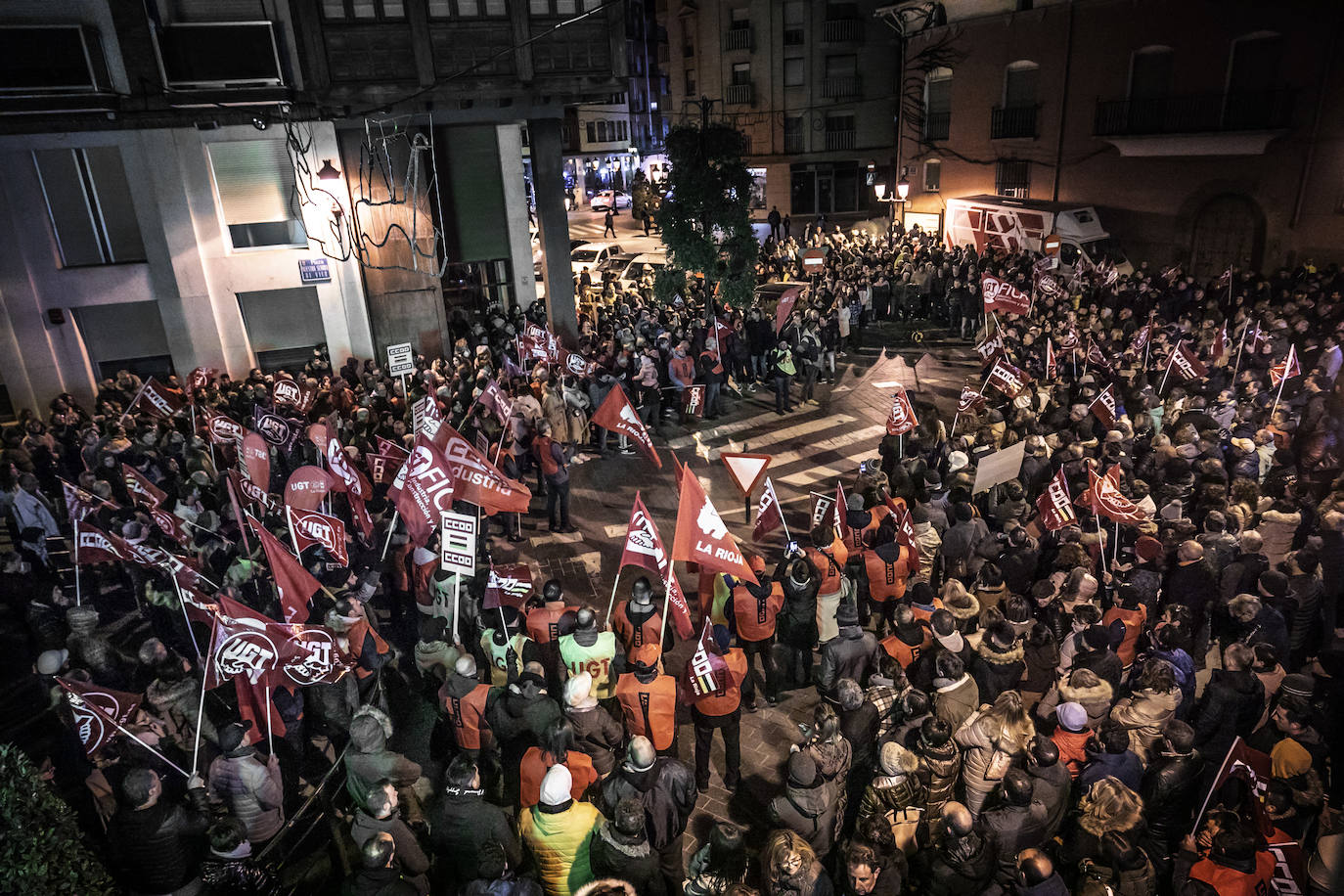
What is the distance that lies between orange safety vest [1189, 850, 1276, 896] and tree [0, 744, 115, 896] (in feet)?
20.8

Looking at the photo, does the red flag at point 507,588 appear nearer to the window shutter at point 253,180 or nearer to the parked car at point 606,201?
the window shutter at point 253,180

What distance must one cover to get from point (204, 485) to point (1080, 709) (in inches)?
429

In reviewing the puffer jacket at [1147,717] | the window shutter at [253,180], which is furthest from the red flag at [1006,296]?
the window shutter at [253,180]

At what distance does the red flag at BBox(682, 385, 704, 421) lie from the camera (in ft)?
52.2

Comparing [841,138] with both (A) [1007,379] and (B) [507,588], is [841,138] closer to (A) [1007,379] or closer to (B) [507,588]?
(A) [1007,379]

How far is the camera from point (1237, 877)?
14.5 ft

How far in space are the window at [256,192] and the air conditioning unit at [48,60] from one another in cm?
264

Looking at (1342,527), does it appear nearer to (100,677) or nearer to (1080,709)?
(1080,709)

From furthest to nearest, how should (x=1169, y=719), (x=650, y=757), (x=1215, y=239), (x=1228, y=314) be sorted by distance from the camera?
(x=1215, y=239) < (x=1228, y=314) < (x=1169, y=719) < (x=650, y=757)

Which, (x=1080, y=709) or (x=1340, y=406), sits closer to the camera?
(x=1080, y=709)

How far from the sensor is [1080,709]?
18.7 feet

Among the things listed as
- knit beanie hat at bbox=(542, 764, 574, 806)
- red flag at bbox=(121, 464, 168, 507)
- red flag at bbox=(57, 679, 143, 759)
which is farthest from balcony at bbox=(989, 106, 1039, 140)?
red flag at bbox=(57, 679, 143, 759)

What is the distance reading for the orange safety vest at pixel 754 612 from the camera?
7.65m

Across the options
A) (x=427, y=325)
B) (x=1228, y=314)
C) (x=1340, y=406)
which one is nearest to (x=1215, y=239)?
(x=1228, y=314)
